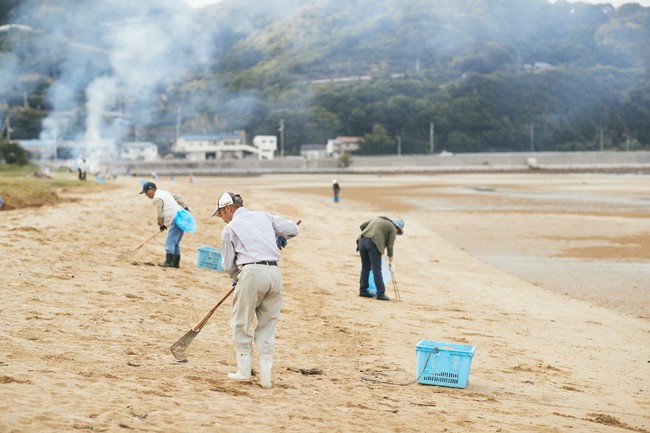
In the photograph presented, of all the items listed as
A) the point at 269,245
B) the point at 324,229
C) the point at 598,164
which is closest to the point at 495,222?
the point at 324,229

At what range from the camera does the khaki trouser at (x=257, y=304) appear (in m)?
6.84

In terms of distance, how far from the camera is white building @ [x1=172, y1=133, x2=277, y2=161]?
11862 centimetres

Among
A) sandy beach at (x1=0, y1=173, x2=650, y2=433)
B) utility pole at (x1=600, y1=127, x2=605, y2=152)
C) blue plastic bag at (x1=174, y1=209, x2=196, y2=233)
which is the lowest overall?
sandy beach at (x1=0, y1=173, x2=650, y2=433)

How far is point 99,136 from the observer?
10481cm

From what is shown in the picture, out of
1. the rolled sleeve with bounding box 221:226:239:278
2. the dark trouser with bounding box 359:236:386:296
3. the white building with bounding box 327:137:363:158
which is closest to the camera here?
the rolled sleeve with bounding box 221:226:239:278

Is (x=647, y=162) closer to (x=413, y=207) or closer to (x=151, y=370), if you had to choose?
(x=413, y=207)

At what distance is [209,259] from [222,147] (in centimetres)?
10627

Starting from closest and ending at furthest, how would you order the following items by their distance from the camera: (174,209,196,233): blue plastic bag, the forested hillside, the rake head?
the rake head < (174,209,196,233): blue plastic bag < the forested hillside

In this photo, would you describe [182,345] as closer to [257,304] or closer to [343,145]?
[257,304]

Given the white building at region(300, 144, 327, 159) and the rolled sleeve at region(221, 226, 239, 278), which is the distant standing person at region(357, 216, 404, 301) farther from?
the white building at region(300, 144, 327, 159)

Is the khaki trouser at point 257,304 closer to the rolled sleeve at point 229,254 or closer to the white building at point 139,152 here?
the rolled sleeve at point 229,254

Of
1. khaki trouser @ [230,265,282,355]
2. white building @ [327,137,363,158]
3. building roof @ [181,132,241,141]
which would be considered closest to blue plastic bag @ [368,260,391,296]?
khaki trouser @ [230,265,282,355]

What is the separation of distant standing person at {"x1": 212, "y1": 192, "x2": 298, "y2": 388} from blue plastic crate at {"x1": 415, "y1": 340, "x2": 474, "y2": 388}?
151cm

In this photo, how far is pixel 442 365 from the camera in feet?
24.7
